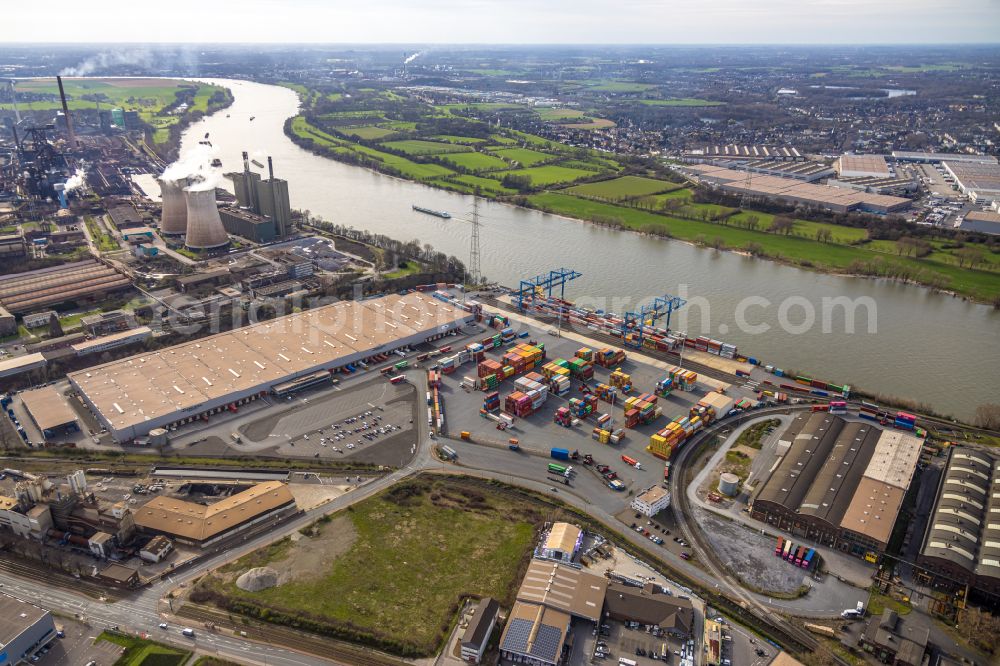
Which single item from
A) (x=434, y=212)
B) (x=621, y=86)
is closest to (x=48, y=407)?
(x=434, y=212)

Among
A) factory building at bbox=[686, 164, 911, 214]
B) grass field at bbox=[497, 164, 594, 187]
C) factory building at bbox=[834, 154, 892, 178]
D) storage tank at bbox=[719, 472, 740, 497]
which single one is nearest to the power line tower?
storage tank at bbox=[719, 472, 740, 497]

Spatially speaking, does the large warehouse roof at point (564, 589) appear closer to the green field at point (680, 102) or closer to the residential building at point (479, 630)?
the residential building at point (479, 630)

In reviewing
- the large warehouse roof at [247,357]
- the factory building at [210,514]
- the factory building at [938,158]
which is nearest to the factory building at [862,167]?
the factory building at [938,158]

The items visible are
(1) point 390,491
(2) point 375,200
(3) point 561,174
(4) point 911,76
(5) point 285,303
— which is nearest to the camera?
(1) point 390,491

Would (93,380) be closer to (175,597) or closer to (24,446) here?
(24,446)

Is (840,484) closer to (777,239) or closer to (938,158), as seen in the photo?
(777,239)

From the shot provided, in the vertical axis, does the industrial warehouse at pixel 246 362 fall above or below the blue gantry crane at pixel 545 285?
below

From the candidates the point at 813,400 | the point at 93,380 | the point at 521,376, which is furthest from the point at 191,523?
the point at 813,400
